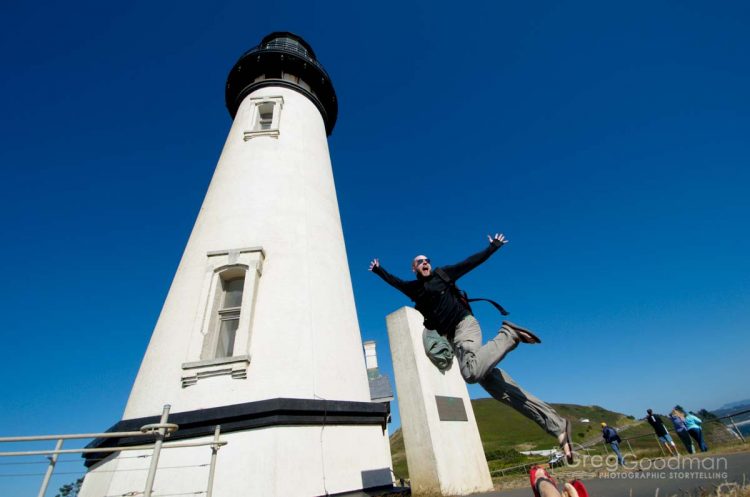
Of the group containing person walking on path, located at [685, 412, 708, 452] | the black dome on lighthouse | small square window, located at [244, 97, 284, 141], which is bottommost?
person walking on path, located at [685, 412, 708, 452]

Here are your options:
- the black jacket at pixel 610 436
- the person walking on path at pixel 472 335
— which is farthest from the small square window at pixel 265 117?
the black jacket at pixel 610 436

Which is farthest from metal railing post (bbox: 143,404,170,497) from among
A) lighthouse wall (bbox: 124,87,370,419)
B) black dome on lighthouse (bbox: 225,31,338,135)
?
black dome on lighthouse (bbox: 225,31,338,135)

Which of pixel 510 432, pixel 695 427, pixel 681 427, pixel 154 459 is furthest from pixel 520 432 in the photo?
pixel 154 459

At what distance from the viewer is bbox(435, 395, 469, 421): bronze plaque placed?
7.92 metres

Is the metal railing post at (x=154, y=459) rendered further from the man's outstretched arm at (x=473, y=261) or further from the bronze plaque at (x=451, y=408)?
the bronze plaque at (x=451, y=408)

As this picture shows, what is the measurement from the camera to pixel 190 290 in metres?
6.41

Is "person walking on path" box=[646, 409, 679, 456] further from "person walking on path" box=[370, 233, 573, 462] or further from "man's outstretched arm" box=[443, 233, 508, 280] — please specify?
"man's outstretched arm" box=[443, 233, 508, 280]

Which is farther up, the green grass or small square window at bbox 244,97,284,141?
small square window at bbox 244,97,284,141

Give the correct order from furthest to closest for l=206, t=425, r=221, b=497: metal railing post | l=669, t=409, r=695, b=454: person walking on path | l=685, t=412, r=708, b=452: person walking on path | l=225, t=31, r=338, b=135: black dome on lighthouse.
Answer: l=225, t=31, r=338, b=135: black dome on lighthouse
l=669, t=409, r=695, b=454: person walking on path
l=685, t=412, r=708, b=452: person walking on path
l=206, t=425, r=221, b=497: metal railing post

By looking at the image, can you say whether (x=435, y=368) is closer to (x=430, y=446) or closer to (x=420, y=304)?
(x=430, y=446)

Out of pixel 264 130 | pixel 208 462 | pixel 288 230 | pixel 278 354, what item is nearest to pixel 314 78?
pixel 264 130

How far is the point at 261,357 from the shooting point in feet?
18.0

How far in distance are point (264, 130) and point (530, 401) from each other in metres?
8.87

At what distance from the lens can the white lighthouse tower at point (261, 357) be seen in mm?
4711
